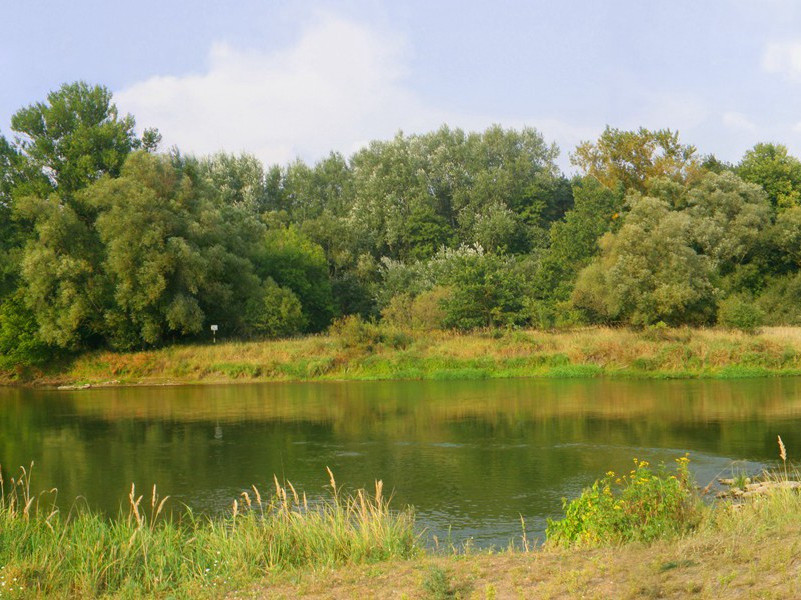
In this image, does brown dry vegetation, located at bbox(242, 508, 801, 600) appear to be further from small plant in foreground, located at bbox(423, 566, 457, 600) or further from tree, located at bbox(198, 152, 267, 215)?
tree, located at bbox(198, 152, 267, 215)

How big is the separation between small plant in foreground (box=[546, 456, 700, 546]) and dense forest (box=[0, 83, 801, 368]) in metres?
36.5

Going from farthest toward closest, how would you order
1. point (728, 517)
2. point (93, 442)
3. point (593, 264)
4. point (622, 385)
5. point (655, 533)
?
point (593, 264) → point (622, 385) → point (93, 442) → point (728, 517) → point (655, 533)

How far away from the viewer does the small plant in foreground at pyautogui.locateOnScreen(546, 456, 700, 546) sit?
31.0 feet

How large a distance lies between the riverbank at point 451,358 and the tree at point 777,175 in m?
21.0

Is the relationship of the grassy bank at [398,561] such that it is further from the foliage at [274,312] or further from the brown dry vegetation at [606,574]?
the foliage at [274,312]

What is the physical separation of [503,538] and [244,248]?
4253 centimetres

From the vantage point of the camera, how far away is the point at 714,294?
4912cm

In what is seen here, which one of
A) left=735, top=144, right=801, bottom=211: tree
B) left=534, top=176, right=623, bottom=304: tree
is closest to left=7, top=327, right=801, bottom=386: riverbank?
left=534, top=176, right=623, bottom=304: tree

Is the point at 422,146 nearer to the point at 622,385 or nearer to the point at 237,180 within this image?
the point at 237,180

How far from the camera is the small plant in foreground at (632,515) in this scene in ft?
31.0

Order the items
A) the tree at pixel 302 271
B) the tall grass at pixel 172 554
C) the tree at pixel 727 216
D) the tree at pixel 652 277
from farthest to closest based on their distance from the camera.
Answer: the tree at pixel 302 271 → the tree at pixel 727 216 → the tree at pixel 652 277 → the tall grass at pixel 172 554

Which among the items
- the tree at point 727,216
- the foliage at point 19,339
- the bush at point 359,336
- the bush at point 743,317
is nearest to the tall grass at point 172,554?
the bush at point 359,336

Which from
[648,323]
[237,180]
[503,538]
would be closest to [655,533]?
[503,538]

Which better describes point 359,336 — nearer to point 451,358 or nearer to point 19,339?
point 451,358
